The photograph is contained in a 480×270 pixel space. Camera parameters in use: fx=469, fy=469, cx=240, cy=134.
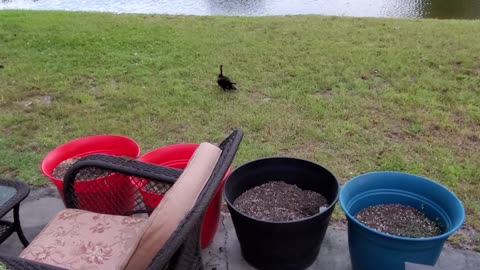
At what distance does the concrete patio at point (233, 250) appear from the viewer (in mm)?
2191

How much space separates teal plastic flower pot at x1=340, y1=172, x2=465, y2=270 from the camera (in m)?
1.80

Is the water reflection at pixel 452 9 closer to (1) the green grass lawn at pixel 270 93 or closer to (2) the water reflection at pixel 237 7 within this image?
(2) the water reflection at pixel 237 7

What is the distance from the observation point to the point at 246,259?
7.34 ft

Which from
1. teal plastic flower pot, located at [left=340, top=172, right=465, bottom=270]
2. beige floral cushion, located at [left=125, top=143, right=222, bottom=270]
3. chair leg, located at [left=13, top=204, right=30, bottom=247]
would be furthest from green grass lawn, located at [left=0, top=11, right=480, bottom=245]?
beige floral cushion, located at [left=125, top=143, right=222, bottom=270]

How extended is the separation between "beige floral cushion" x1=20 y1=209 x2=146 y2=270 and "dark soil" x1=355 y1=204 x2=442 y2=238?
39.0 inches

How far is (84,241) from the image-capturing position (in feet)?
5.96

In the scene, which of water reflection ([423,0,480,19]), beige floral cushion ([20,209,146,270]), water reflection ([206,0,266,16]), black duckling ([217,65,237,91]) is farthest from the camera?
water reflection ([206,0,266,16])

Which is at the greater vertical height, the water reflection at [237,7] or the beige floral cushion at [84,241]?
the water reflection at [237,7]

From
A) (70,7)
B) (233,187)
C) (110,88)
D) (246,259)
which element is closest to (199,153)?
(233,187)

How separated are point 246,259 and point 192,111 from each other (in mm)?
1760

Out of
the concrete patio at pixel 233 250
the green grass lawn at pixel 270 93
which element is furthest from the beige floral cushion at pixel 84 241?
the green grass lawn at pixel 270 93

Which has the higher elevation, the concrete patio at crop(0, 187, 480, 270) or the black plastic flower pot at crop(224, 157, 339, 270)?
the black plastic flower pot at crop(224, 157, 339, 270)

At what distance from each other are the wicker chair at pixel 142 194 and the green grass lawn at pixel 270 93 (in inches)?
38.5

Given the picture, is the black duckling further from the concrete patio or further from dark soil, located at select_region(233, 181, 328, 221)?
dark soil, located at select_region(233, 181, 328, 221)
